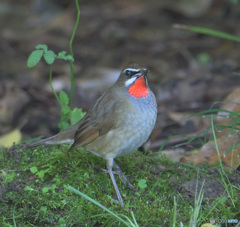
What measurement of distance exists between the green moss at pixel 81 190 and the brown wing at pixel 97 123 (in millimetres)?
272

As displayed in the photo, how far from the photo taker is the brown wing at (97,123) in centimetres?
486

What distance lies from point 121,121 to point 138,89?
406 mm

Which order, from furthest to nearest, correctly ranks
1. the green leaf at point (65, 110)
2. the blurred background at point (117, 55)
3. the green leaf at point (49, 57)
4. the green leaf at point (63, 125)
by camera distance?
the blurred background at point (117, 55) < the green leaf at point (63, 125) < the green leaf at point (65, 110) < the green leaf at point (49, 57)

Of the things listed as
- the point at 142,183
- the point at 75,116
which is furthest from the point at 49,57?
the point at 142,183

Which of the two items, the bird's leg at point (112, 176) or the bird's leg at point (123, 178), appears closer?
the bird's leg at point (112, 176)

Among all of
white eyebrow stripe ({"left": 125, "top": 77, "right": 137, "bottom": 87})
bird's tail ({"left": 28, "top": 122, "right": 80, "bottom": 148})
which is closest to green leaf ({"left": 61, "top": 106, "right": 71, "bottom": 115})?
bird's tail ({"left": 28, "top": 122, "right": 80, "bottom": 148})

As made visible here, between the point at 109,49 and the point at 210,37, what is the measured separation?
2.55 metres

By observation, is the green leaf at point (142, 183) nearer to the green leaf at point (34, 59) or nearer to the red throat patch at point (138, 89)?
the red throat patch at point (138, 89)

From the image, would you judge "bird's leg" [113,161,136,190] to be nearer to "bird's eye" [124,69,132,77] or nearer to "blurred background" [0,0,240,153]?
"bird's eye" [124,69,132,77]

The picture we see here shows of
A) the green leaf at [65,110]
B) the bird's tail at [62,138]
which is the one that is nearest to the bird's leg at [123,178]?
the bird's tail at [62,138]

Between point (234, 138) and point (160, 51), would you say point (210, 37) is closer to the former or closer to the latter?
point (160, 51)

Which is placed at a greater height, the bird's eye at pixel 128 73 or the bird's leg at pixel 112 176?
the bird's eye at pixel 128 73

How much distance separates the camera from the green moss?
409cm

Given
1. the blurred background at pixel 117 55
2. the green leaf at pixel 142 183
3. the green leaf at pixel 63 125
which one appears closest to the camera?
the green leaf at pixel 142 183
